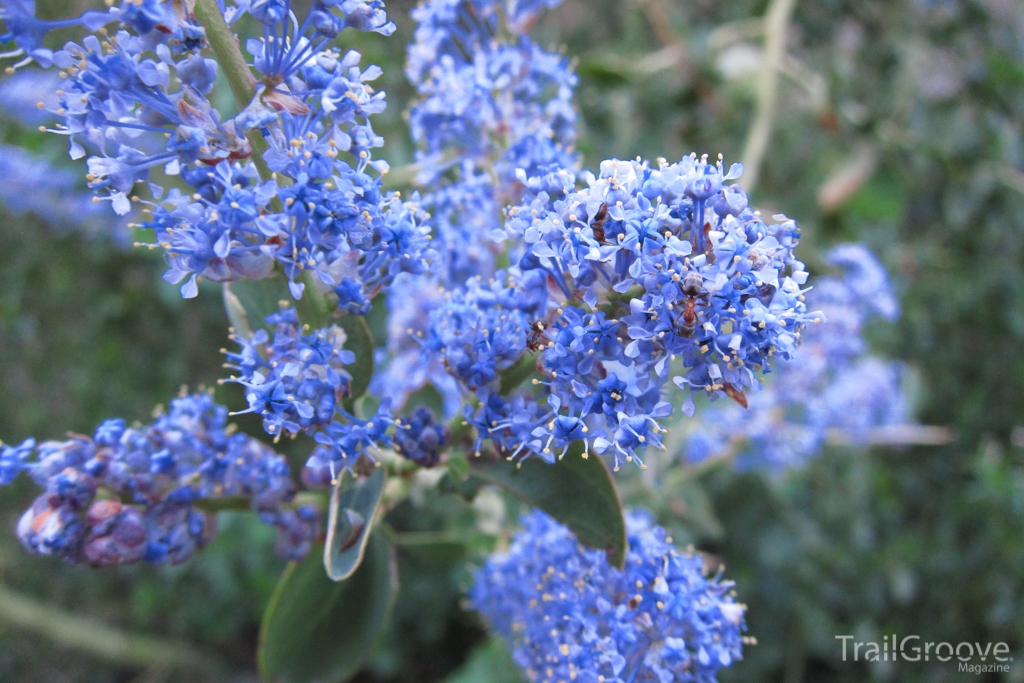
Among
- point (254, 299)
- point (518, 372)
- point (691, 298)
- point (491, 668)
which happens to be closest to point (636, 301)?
point (691, 298)

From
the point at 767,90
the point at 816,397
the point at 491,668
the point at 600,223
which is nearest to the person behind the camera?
the point at 600,223

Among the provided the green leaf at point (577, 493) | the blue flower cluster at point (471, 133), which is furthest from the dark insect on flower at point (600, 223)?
the blue flower cluster at point (471, 133)

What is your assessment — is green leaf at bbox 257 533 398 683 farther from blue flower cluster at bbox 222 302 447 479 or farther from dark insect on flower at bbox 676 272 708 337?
dark insect on flower at bbox 676 272 708 337

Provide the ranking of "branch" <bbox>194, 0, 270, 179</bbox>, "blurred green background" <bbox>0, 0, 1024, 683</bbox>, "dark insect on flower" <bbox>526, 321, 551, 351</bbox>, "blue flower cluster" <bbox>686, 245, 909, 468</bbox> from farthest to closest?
"blurred green background" <bbox>0, 0, 1024, 683</bbox> < "blue flower cluster" <bbox>686, 245, 909, 468</bbox> < "dark insect on flower" <bbox>526, 321, 551, 351</bbox> < "branch" <bbox>194, 0, 270, 179</bbox>

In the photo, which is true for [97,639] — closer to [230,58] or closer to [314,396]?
[314,396]

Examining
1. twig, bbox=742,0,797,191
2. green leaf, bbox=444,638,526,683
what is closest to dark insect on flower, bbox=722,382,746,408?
green leaf, bbox=444,638,526,683
